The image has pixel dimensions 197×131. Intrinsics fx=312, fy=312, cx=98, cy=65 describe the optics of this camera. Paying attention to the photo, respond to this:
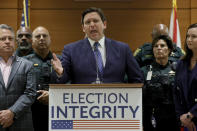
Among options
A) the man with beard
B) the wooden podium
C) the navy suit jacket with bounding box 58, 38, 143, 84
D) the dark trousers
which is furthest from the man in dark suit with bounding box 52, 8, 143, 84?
the man with beard

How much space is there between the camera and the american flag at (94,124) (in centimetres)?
212

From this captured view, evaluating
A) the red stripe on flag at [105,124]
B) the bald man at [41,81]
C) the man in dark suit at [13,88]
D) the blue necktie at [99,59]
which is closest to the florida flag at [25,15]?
the bald man at [41,81]

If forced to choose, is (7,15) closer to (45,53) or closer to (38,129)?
(45,53)

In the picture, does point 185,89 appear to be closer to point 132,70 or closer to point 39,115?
point 132,70

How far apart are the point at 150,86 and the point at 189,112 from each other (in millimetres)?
777

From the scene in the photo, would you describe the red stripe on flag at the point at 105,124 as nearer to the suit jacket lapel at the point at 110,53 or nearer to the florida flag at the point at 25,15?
the suit jacket lapel at the point at 110,53

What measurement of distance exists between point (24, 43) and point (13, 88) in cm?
135

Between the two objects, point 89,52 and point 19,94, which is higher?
point 89,52

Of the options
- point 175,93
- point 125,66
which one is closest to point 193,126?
point 175,93

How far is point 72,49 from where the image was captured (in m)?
2.69

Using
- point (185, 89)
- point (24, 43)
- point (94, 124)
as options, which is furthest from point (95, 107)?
point (24, 43)

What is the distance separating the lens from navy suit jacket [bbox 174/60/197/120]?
110 inches

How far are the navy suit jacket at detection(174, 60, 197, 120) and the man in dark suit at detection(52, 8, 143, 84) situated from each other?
474 mm

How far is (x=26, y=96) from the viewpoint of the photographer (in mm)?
2865
